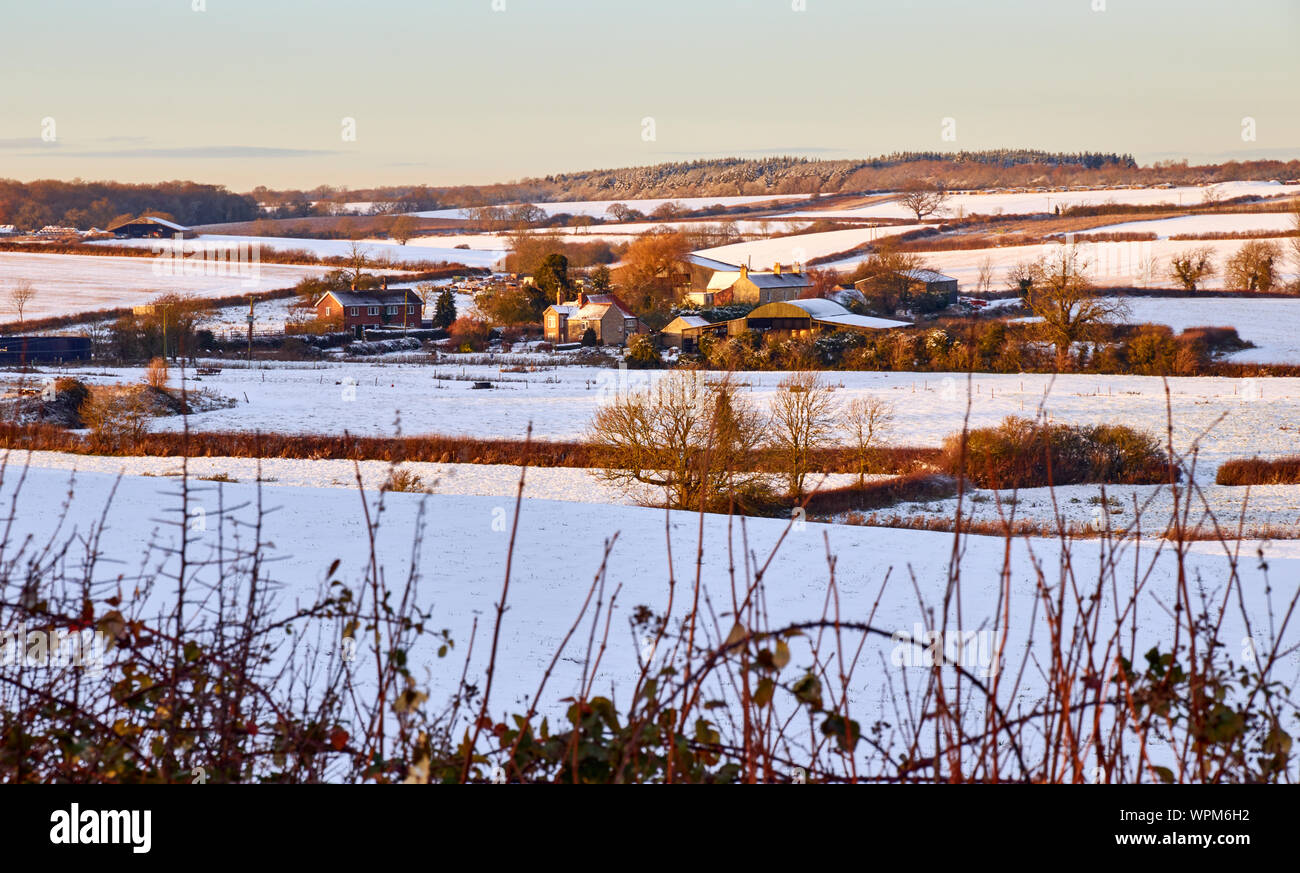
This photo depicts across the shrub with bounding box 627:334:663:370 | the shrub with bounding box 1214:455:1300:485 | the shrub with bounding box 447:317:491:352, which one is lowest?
the shrub with bounding box 1214:455:1300:485

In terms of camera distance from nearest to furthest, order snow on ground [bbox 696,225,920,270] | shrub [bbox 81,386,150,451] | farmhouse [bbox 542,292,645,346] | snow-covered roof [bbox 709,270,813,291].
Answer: shrub [bbox 81,386,150,451] → farmhouse [bbox 542,292,645,346] → snow-covered roof [bbox 709,270,813,291] → snow on ground [bbox 696,225,920,270]

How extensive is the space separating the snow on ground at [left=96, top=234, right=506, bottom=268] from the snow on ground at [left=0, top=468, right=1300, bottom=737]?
206ft

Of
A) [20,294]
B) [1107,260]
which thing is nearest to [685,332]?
[1107,260]

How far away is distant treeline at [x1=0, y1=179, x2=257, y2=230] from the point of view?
3103 inches

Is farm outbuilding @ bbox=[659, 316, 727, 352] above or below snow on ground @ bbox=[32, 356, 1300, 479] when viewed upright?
above

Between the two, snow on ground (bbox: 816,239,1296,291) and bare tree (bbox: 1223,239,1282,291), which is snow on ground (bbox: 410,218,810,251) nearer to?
snow on ground (bbox: 816,239,1296,291)

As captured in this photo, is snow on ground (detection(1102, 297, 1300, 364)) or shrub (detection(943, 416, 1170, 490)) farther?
snow on ground (detection(1102, 297, 1300, 364))

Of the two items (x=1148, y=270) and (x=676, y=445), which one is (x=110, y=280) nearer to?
(x=676, y=445)

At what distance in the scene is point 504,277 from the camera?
225ft

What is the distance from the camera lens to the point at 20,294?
50844mm

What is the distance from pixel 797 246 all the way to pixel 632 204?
152ft

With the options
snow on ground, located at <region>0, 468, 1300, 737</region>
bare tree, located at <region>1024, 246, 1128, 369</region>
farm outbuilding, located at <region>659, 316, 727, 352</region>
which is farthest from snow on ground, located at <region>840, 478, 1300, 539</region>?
farm outbuilding, located at <region>659, 316, 727, 352</region>

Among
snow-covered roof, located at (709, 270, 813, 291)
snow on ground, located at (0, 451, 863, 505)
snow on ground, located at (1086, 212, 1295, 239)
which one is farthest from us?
snow on ground, located at (1086, 212, 1295, 239)
